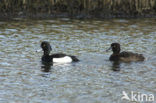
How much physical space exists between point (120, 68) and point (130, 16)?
1109 cm

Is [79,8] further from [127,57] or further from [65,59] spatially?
[65,59]

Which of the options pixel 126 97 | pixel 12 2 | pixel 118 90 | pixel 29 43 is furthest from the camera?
pixel 12 2

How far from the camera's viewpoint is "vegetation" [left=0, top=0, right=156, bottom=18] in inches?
938

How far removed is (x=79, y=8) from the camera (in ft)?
80.8

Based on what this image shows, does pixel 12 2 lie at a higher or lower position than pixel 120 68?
higher

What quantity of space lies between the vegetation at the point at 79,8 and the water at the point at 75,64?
953 millimetres

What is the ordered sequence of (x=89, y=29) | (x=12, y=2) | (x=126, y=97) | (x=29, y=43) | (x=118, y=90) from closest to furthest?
(x=126, y=97) < (x=118, y=90) < (x=29, y=43) < (x=89, y=29) < (x=12, y=2)

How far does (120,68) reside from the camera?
13953 mm

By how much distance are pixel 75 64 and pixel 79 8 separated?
34.6ft

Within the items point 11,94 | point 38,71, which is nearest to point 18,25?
point 38,71

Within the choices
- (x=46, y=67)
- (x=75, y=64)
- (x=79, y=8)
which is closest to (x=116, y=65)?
(x=75, y=64)

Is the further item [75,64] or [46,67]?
[75,64]

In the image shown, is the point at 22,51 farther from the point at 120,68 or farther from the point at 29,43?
the point at 120,68

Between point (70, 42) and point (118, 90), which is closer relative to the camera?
point (118, 90)
